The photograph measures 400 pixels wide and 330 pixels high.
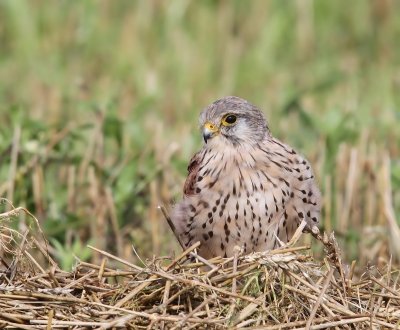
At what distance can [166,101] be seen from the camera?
37.0 ft

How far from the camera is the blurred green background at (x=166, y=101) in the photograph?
8.23m

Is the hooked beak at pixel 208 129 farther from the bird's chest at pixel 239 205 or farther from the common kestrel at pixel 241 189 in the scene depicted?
the bird's chest at pixel 239 205

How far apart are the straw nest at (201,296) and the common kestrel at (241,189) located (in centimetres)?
82

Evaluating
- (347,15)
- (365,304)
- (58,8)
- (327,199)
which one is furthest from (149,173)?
(347,15)

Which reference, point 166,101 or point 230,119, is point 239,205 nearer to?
point 230,119

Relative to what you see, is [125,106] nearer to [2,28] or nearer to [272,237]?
[2,28]

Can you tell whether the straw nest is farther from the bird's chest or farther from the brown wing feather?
the brown wing feather

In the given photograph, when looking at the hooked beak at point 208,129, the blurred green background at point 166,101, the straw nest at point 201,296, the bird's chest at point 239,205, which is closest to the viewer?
the straw nest at point 201,296

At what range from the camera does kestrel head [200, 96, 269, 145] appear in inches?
264

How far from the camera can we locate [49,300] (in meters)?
5.45

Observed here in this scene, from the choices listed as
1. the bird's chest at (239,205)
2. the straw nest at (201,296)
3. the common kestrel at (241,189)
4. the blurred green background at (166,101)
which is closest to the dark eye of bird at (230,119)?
the common kestrel at (241,189)

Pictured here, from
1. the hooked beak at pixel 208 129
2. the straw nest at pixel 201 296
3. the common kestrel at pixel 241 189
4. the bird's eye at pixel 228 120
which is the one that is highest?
the bird's eye at pixel 228 120

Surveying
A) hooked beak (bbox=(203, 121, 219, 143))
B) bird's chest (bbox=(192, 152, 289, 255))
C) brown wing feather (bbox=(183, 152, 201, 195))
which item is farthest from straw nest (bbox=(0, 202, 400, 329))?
hooked beak (bbox=(203, 121, 219, 143))

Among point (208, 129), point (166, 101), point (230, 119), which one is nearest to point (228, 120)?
point (230, 119)
